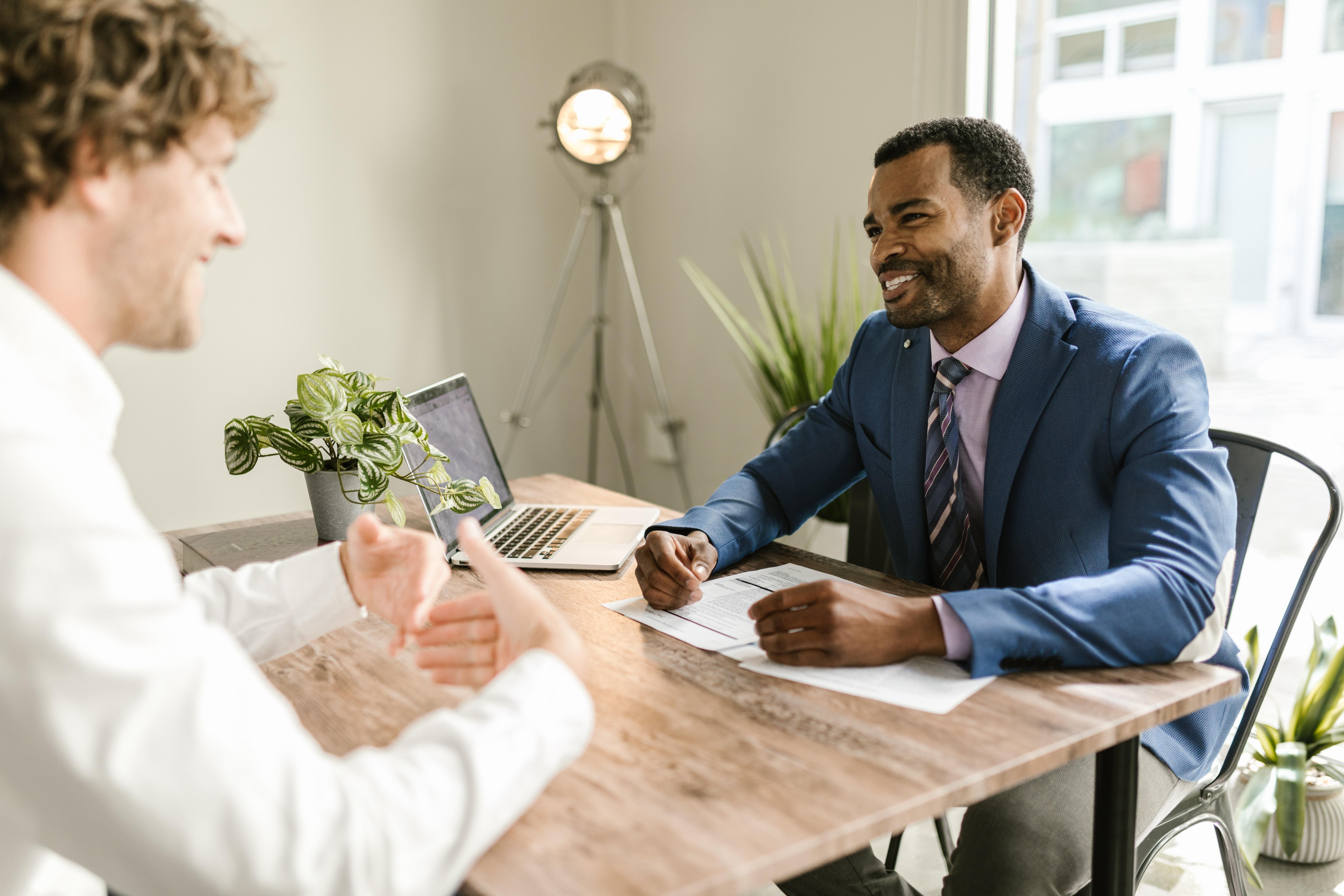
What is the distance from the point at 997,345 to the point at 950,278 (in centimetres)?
13

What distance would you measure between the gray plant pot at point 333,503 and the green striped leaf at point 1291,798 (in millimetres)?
1799

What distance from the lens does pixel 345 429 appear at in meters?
1.43

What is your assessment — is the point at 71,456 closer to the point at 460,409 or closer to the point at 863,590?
the point at 863,590

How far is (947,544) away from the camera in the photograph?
1513 millimetres

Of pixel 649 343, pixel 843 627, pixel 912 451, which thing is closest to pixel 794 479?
→ pixel 912 451

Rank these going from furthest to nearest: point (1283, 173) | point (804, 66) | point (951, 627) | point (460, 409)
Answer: point (804, 66), point (1283, 173), point (460, 409), point (951, 627)

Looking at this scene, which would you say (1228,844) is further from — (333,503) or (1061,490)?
(333,503)

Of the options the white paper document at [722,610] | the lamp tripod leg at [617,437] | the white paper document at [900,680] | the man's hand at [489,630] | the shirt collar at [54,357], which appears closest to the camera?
the shirt collar at [54,357]

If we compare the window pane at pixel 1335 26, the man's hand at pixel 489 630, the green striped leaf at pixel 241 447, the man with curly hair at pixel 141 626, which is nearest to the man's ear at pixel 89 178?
the man with curly hair at pixel 141 626

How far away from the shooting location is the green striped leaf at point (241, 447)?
1.47 metres

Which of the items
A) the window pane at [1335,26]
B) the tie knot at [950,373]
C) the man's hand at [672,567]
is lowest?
the man's hand at [672,567]

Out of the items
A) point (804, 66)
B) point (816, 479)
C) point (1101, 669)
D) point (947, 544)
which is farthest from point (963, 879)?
point (804, 66)

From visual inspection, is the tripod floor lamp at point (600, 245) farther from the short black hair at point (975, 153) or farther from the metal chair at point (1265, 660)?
the metal chair at point (1265, 660)

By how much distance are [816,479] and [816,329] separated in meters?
1.36
